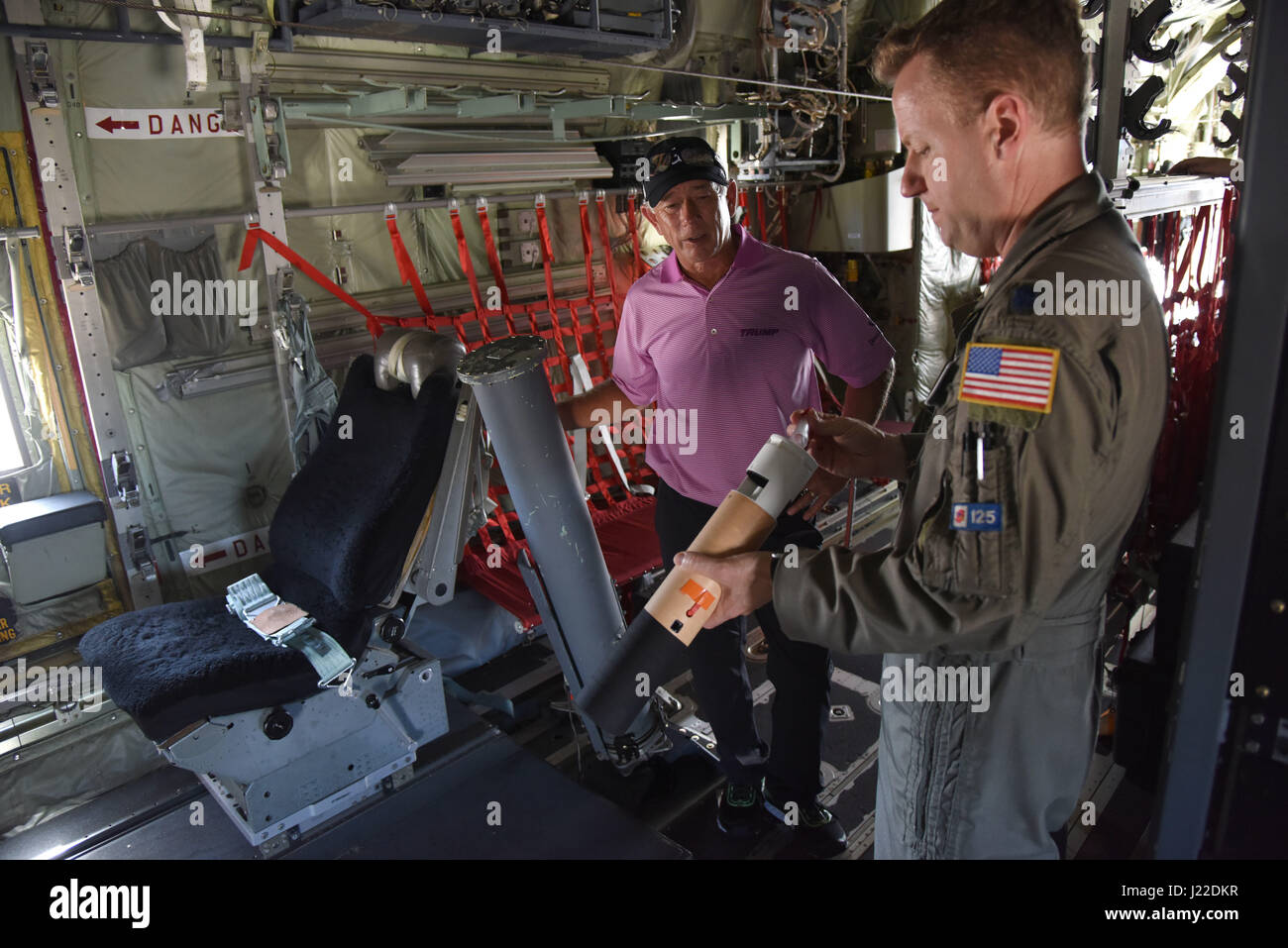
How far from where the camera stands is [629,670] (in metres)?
1.45

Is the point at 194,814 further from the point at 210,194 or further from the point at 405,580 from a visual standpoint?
the point at 210,194

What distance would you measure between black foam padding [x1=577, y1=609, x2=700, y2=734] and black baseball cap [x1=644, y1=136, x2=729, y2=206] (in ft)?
5.63

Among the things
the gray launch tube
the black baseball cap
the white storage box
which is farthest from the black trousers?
the white storage box

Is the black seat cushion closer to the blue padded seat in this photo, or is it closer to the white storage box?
the blue padded seat

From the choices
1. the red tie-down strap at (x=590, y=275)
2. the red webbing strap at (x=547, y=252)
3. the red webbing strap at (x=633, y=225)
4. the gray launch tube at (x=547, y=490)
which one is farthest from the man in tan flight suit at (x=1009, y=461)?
the red webbing strap at (x=633, y=225)

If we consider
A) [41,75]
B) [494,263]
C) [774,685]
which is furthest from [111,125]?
[774,685]

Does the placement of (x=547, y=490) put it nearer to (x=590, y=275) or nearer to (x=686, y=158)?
(x=686, y=158)

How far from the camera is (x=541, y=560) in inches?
115

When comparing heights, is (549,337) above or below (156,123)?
below

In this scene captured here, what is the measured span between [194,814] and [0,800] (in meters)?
0.80

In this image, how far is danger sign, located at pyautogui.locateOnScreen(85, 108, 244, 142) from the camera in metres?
3.37

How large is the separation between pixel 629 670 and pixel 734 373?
1.46 meters

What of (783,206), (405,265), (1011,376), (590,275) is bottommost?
(1011,376)
